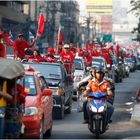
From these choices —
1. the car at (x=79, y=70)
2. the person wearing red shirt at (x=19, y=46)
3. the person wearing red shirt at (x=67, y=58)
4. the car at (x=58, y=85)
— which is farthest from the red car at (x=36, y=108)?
the car at (x=79, y=70)

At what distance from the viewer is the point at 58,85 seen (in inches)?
842

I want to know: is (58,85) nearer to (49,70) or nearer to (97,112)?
(49,70)

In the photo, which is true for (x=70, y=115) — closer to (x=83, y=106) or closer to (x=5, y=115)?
(x=83, y=106)

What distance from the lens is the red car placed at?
14.5 meters

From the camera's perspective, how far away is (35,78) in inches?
640

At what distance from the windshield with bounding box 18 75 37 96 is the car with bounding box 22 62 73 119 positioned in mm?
4216

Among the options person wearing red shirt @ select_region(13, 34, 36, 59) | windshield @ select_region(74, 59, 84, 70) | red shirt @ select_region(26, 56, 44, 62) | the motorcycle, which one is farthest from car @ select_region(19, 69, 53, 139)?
windshield @ select_region(74, 59, 84, 70)

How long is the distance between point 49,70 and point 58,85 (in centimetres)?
125

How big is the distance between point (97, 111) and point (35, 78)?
152 cm

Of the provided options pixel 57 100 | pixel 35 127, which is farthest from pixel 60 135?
pixel 57 100

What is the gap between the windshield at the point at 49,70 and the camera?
22.1m

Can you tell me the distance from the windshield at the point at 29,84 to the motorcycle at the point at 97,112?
49.7 inches

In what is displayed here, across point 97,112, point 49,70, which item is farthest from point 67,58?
point 97,112

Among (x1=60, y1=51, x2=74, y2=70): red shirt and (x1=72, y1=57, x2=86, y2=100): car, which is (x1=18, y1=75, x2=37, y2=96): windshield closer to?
(x1=60, y1=51, x2=74, y2=70): red shirt
